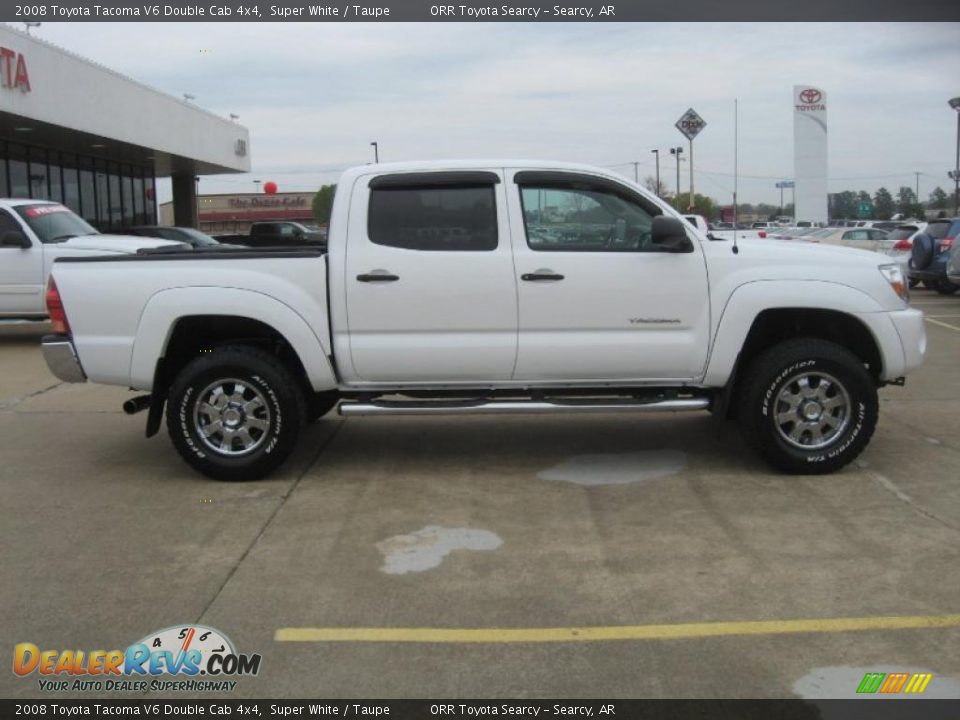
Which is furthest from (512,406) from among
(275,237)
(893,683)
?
(275,237)

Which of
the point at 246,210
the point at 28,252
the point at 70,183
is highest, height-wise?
the point at 246,210

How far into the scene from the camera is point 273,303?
6059mm

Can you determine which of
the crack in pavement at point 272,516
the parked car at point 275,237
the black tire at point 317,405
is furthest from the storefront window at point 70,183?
the crack in pavement at point 272,516

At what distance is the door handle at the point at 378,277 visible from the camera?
6020 mm

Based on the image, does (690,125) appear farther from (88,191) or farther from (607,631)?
(88,191)

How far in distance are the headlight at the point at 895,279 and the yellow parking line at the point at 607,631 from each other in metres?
2.72

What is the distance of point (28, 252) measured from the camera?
12875 mm

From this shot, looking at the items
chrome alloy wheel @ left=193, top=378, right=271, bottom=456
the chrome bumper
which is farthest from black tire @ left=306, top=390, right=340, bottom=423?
the chrome bumper

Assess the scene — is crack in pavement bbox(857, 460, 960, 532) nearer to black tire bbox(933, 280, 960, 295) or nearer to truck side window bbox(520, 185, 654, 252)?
truck side window bbox(520, 185, 654, 252)

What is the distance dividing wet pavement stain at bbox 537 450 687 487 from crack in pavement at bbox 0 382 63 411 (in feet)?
17.5

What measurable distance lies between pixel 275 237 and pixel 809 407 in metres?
5.82

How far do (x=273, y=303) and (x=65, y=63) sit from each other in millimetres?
18074

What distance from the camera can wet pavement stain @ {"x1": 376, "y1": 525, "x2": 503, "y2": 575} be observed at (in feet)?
15.8

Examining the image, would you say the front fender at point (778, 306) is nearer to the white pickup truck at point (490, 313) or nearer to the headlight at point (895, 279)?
the white pickup truck at point (490, 313)
